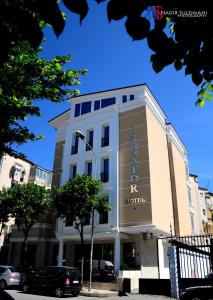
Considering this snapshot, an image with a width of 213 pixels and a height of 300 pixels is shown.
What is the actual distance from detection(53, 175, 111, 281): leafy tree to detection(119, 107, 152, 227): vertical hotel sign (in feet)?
8.00

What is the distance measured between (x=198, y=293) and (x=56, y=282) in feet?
31.9

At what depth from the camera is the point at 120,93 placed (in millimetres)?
31312

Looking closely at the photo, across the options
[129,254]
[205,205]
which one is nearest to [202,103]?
[129,254]

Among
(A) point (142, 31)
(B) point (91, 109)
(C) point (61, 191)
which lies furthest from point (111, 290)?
(A) point (142, 31)

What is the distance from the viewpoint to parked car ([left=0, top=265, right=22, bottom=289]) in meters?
20.5

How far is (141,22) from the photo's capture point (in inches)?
96.3

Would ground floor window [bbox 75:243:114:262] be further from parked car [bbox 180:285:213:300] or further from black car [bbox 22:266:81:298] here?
parked car [bbox 180:285:213:300]

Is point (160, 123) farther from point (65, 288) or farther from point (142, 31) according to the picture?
point (142, 31)

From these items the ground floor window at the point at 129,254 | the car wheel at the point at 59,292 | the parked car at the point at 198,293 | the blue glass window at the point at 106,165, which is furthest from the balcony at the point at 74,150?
the parked car at the point at 198,293

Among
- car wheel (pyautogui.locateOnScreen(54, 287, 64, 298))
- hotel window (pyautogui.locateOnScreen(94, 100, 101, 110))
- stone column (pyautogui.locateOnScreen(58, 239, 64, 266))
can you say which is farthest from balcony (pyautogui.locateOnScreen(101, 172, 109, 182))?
car wheel (pyautogui.locateOnScreen(54, 287, 64, 298))

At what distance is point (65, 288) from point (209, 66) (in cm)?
1670

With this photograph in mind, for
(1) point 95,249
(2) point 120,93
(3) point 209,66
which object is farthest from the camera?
(2) point 120,93

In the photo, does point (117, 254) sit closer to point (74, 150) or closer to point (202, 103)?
point (74, 150)

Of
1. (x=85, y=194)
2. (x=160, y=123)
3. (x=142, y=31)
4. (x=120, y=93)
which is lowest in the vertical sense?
(x=142, y=31)
